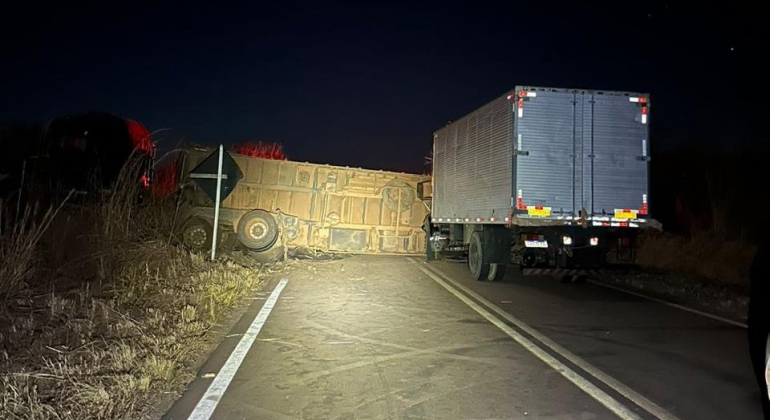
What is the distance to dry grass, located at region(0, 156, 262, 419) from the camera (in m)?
4.83

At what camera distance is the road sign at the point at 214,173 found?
44.4 ft

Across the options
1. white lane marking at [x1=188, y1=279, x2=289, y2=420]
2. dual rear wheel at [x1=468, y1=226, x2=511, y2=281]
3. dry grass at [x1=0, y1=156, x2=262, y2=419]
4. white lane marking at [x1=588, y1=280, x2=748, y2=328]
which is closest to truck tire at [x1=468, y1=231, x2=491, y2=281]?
dual rear wheel at [x1=468, y1=226, x2=511, y2=281]

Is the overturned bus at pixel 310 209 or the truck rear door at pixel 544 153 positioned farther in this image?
the overturned bus at pixel 310 209

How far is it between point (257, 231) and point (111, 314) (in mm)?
10955

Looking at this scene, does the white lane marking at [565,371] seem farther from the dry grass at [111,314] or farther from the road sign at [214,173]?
the road sign at [214,173]

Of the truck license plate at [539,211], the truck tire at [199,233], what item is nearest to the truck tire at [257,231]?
the truck tire at [199,233]

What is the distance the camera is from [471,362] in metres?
6.46

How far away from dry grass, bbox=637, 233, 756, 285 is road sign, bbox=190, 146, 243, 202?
40.2 feet

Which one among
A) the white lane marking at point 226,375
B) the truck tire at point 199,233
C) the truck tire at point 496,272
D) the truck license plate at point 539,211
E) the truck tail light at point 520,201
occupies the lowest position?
the white lane marking at point 226,375

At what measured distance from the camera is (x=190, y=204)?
61.4 feet

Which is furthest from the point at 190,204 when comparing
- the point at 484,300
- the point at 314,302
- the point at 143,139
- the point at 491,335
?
the point at 491,335

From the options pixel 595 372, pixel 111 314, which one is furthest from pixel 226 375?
pixel 595 372

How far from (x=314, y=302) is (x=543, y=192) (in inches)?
200

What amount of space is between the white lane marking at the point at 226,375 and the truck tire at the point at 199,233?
1014cm
